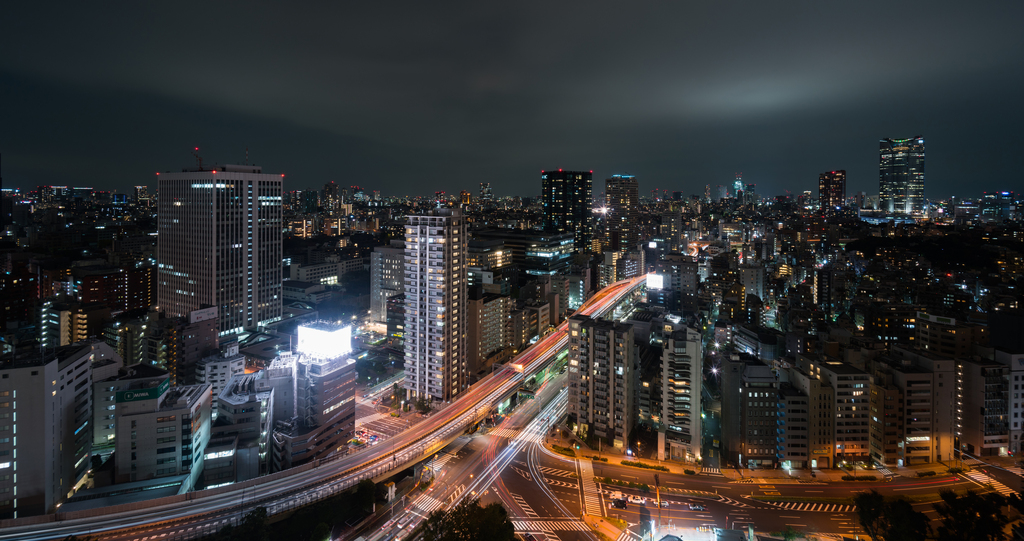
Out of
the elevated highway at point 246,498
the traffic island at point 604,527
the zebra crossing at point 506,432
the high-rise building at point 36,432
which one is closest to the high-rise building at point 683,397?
the traffic island at point 604,527

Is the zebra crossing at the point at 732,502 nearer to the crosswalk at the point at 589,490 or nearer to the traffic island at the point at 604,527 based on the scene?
the traffic island at the point at 604,527

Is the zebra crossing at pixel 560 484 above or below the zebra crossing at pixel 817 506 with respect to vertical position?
above

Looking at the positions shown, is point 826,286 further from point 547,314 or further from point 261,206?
point 261,206

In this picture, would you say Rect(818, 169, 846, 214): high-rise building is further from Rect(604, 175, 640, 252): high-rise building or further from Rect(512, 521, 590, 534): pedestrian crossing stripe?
Rect(512, 521, 590, 534): pedestrian crossing stripe

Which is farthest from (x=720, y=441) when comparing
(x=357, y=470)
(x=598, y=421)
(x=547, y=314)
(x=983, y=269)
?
(x=983, y=269)

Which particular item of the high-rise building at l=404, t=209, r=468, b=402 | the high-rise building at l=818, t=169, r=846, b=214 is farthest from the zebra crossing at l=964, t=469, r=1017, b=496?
the high-rise building at l=818, t=169, r=846, b=214

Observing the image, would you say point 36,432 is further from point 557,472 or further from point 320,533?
point 557,472

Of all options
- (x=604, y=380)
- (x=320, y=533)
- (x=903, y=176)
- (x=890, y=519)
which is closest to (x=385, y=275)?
(x=604, y=380)
